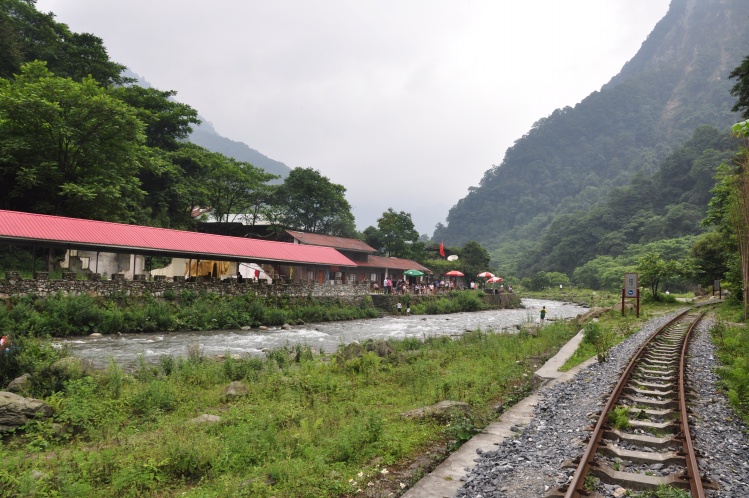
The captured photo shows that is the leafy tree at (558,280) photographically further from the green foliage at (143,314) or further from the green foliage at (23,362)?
the green foliage at (23,362)

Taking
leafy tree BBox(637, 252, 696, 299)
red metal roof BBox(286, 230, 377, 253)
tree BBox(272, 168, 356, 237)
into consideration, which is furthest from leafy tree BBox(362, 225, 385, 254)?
leafy tree BBox(637, 252, 696, 299)

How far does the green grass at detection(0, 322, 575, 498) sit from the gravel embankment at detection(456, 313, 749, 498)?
2.75 ft

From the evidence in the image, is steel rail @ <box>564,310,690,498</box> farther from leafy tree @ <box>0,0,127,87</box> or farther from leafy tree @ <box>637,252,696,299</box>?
leafy tree @ <box>0,0,127,87</box>

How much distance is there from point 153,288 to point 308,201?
27215mm

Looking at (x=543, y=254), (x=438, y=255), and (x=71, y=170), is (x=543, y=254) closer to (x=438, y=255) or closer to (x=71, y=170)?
(x=438, y=255)

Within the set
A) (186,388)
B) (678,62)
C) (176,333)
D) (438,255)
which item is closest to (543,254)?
(438,255)

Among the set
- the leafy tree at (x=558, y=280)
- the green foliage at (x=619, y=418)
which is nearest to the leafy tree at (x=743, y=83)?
the green foliage at (x=619, y=418)

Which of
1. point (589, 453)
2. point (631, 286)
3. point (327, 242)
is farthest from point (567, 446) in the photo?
point (327, 242)

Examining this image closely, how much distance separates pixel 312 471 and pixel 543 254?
9912cm

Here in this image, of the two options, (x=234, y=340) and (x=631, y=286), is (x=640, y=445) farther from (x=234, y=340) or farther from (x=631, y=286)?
(x=631, y=286)

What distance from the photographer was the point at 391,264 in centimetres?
4753

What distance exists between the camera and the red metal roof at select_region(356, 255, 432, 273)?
44.6 meters

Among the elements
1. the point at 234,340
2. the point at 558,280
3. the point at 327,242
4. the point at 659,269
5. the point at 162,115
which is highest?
the point at 162,115

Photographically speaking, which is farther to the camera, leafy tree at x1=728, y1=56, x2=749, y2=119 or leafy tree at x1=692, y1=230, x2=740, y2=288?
leafy tree at x1=692, y1=230, x2=740, y2=288
